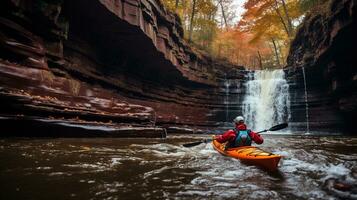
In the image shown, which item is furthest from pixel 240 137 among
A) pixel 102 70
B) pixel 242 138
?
pixel 102 70

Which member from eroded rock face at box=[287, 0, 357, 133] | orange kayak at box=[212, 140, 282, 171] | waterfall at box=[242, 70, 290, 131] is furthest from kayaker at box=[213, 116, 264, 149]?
waterfall at box=[242, 70, 290, 131]

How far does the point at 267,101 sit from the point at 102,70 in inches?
558

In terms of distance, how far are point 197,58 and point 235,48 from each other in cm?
1709

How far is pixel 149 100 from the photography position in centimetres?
2059

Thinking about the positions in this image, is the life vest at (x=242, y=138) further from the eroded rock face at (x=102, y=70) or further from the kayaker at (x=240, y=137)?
the eroded rock face at (x=102, y=70)

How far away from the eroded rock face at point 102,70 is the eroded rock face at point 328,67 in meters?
5.55

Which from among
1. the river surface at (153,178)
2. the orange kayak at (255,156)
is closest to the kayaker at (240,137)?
the orange kayak at (255,156)

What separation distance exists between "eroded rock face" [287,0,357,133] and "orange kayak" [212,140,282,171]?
34.2 feet

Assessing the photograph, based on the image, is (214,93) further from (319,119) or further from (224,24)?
(224,24)

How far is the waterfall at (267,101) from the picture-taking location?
880 inches

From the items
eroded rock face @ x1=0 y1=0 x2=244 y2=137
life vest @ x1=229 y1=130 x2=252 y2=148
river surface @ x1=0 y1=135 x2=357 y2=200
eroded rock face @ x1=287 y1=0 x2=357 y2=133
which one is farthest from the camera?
eroded rock face @ x1=287 y1=0 x2=357 y2=133

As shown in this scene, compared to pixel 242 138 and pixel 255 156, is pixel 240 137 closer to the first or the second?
pixel 242 138

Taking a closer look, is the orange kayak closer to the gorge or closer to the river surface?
the river surface

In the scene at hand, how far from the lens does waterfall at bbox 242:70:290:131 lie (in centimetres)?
2236
